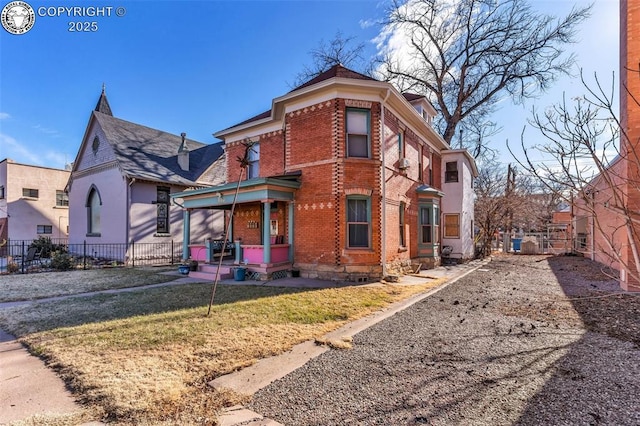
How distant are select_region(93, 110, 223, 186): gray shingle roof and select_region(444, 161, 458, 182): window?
592 inches

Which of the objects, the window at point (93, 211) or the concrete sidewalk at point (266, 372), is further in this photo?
the window at point (93, 211)

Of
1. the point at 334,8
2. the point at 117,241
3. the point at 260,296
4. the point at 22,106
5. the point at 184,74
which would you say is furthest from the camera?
the point at 117,241

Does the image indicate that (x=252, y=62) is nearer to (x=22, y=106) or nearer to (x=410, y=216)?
(x=22, y=106)

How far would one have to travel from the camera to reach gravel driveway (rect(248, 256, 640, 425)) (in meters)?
2.89

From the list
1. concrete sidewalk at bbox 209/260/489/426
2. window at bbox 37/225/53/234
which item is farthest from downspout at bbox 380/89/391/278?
window at bbox 37/225/53/234

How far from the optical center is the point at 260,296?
26.3ft

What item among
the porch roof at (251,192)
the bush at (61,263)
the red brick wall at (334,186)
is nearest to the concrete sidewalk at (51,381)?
the red brick wall at (334,186)

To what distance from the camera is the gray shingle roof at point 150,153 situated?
666 inches

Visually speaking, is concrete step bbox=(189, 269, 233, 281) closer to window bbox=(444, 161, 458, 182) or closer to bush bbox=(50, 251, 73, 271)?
bush bbox=(50, 251, 73, 271)

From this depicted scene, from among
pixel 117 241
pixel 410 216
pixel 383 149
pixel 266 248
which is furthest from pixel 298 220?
pixel 117 241

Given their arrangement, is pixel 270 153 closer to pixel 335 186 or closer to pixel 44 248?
pixel 335 186

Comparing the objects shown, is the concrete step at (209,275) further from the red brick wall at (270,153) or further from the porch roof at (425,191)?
the porch roof at (425,191)

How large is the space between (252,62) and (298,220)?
23.8 feet

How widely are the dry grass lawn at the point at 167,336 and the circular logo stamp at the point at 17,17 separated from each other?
658 cm
